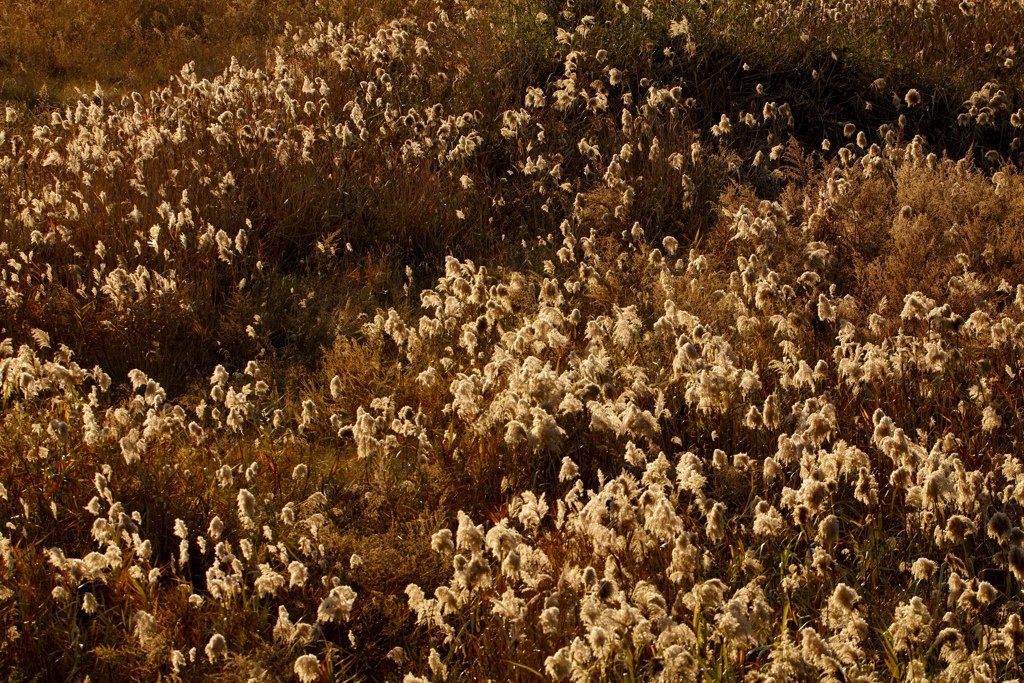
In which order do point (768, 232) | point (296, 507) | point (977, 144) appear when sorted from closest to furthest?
1. point (296, 507)
2. point (768, 232)
3. point (977, 144)

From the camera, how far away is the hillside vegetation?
8.01 ft

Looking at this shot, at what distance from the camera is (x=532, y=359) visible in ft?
11.3

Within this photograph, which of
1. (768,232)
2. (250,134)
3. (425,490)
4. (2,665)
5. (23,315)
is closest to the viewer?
(2,665)

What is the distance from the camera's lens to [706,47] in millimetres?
7160

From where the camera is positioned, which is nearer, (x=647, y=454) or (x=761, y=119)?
(x=647, y=454)

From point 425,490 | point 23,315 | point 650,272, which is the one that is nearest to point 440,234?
point 650,272

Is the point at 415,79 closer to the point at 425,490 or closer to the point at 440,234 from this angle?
the point at 440,234

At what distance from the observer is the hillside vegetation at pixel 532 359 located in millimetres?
2441

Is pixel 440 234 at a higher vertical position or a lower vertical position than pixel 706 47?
lower

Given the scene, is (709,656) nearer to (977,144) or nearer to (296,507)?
(296,507)

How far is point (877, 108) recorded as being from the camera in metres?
7.02

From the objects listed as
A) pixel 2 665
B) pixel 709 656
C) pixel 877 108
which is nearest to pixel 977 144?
pixel 877 108

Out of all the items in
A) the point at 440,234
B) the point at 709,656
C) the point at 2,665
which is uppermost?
the point at 709,656

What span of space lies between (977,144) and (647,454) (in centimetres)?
455
